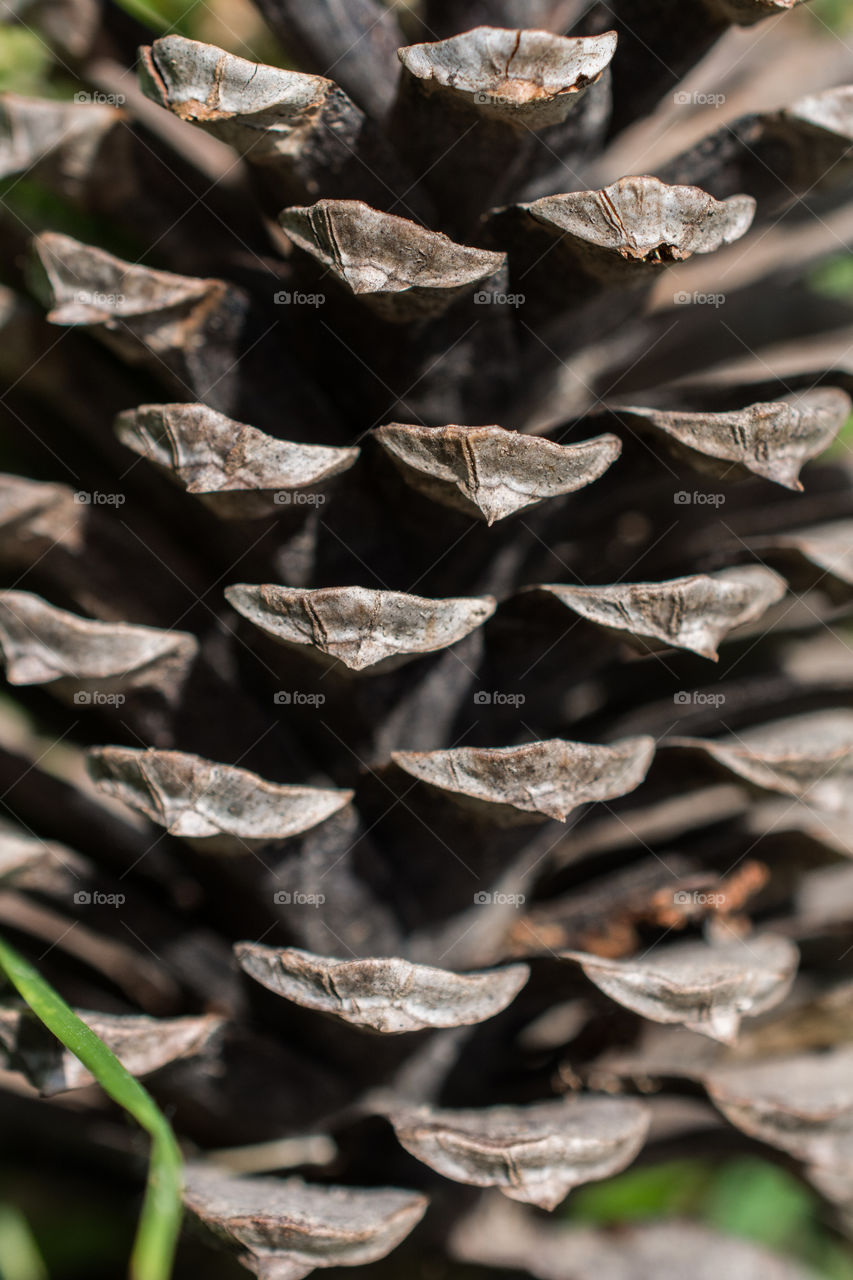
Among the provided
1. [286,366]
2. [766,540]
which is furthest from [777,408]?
[286,366]

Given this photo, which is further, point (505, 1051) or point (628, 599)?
point (505, 1051)

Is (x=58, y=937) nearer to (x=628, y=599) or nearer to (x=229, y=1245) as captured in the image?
(x=229, y=1245)

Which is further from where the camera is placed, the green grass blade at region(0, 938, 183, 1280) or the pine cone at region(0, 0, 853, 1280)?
the pine cone at region(0, 0, 853, 1280)

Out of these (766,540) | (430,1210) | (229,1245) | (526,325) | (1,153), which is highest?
(1,153)

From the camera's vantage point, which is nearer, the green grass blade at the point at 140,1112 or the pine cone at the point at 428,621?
the green grass blade at the point at 140,1112
